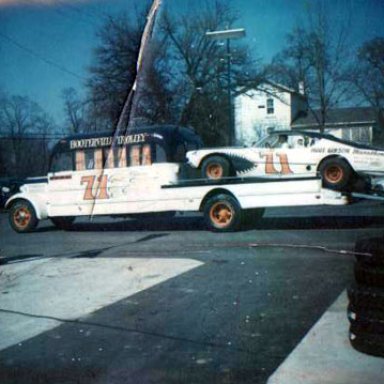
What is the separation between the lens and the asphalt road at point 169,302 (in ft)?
11.2

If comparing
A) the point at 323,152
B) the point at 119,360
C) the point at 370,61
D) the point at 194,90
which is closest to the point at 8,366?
the point at 119,360

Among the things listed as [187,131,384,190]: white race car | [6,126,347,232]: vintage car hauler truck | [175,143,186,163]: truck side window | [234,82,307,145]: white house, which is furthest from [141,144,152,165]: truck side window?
[234,82,307,145]: white house

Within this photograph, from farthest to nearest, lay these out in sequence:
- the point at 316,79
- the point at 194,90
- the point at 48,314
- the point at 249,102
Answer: the point at 249,102 < the point at 194,90 < the point at 316,79 < the point at 48,314

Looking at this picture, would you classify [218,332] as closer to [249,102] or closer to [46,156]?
[249,102]

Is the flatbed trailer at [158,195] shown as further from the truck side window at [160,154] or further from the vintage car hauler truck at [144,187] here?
the truck side window at [160,154]

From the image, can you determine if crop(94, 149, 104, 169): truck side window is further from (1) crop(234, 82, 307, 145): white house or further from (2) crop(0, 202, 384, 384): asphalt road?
(1) crop(234, 82, 307, 145): white house

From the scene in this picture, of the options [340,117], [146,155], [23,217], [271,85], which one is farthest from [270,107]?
[23,217]

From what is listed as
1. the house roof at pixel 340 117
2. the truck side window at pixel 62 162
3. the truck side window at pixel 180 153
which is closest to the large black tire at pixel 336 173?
the house roof at pixel 340 117

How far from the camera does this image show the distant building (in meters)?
6.36

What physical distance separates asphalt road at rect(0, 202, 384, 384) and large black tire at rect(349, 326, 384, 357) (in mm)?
443

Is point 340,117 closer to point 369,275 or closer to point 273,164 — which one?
point 273,164

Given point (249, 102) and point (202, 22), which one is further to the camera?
point (249, 102)

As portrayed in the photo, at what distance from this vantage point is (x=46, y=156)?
11.0 metres

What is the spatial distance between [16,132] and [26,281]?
3.81 meters
